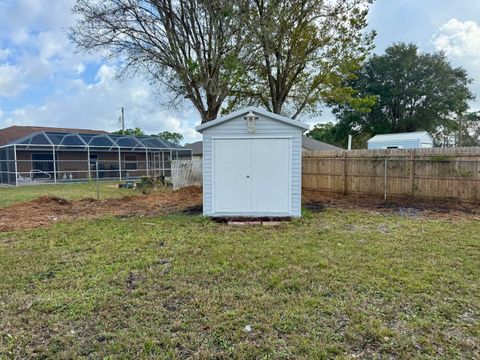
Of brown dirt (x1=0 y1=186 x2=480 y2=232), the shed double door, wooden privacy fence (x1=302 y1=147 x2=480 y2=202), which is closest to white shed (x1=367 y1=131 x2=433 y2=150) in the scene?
wooden privacy fence (x1=302 y1=147 x2=480 y2=202)

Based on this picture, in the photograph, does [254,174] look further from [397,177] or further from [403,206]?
[397,177]

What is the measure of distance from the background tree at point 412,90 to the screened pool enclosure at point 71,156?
14838 millimetres

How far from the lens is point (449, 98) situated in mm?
23422

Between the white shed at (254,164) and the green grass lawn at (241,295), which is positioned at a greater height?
the white shed at (254,164)

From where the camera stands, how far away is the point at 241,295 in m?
3.20

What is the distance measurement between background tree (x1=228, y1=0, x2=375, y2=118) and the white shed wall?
4.87m

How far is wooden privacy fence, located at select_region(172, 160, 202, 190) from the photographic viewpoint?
12938mm

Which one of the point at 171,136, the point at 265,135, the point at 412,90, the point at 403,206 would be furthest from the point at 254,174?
the point at 171,136

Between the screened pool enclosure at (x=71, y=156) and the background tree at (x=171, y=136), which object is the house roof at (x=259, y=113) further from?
the background tree at (x=171, y=136)

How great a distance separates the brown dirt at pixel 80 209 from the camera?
23.2 ft

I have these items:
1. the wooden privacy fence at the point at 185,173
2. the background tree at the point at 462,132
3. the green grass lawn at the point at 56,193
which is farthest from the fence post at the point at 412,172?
the background tree at the point at 462,132

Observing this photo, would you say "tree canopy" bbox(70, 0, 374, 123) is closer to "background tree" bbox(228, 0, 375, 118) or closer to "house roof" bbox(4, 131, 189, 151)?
"background tree" bbox(228, 0, 375, 118)

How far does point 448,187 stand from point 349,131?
19.4m

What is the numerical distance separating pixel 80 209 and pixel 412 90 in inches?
970
